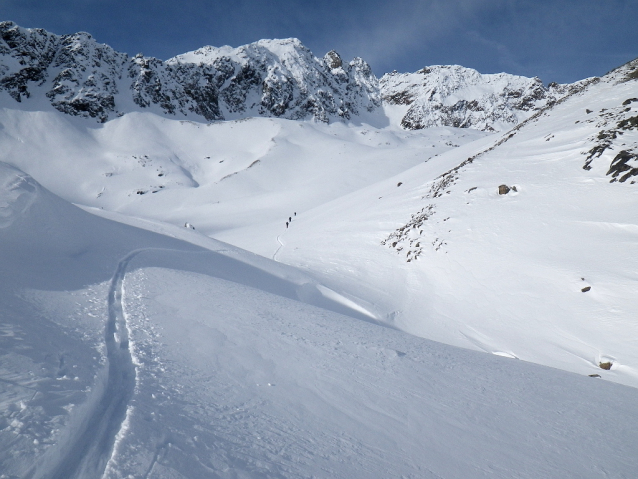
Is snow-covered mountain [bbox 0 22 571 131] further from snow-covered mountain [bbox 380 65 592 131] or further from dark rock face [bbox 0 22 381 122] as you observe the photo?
snow-covered mountain [bbox 380 65 592 131]

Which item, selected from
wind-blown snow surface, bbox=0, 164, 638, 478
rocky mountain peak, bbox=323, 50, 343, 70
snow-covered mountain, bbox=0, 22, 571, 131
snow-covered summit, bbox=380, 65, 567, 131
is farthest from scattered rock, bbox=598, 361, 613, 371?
rocky mountain peak, bbox=323, 50, 343, 70

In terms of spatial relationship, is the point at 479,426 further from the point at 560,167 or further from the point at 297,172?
the point at 297,172

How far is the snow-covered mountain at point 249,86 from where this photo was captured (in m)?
64.2

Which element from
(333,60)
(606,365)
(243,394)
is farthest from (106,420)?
(333,60)

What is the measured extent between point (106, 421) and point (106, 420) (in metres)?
0.01

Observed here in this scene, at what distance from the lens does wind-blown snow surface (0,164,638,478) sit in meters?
2.08

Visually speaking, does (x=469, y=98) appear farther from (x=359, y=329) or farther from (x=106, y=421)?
(x=106, y=421)

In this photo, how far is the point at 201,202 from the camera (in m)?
41.4

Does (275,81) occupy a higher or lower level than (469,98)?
lower

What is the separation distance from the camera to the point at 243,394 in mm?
2893

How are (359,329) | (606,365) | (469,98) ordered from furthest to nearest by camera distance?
(469,98), (606,365), (359,329)

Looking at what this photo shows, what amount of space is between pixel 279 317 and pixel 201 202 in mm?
39865

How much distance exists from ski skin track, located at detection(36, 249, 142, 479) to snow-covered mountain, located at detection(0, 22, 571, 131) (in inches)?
3101

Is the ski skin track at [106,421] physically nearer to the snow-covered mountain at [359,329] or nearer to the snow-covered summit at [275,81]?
the snow-covered mountain at [359,329]
